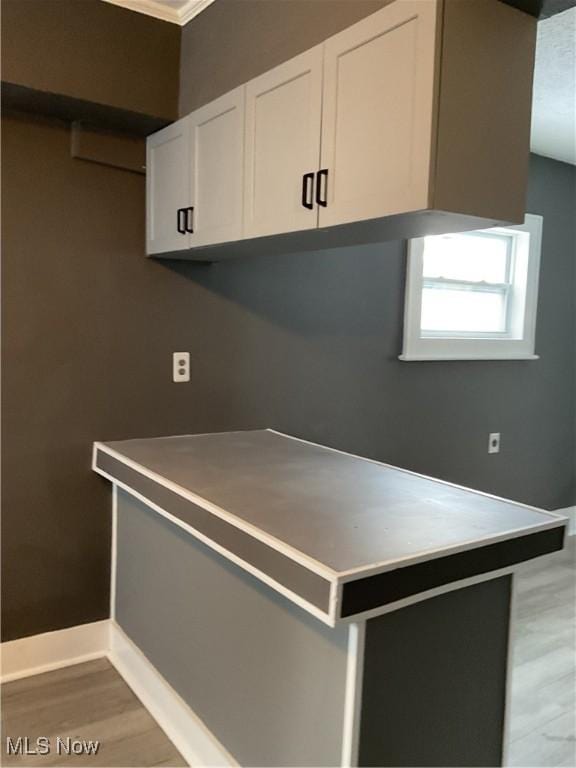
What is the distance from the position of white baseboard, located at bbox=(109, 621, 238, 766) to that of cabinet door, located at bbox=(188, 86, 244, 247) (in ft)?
5.00

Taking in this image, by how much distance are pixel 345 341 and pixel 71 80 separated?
161 cm

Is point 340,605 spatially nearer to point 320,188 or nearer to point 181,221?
point 320,188

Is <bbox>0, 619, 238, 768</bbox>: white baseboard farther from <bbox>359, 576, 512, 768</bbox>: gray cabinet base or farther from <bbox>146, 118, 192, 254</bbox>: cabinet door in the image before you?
<bbox>146, 118, 192, 254</bbox>: cabinet door

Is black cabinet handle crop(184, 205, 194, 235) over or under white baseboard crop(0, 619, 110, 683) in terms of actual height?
over

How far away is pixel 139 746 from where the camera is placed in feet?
6.98

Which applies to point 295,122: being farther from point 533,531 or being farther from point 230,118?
point 533,531

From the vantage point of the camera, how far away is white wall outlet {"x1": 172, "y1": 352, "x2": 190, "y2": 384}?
2721 mm

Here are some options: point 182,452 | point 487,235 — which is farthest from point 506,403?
point 182,452

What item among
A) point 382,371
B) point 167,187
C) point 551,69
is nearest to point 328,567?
point 167,187

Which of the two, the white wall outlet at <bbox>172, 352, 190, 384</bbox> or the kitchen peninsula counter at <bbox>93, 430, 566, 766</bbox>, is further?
the white wall outlet at <bbox>172, 352, 190, 384</bbox>

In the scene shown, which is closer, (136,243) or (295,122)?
(295,122)

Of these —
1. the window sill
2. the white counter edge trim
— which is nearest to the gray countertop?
the white counter edge trim

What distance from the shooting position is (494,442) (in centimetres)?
396

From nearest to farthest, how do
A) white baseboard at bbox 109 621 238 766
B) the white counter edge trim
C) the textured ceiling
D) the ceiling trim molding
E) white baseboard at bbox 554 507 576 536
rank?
the white counter edge trim, white baseboard at bbox 109 621 238 766, the ceiling trim molding, the textured ceiling, white baseboard at bbox 554 507 576 536
